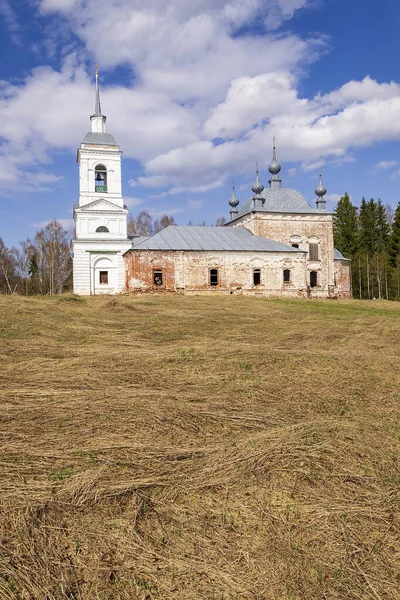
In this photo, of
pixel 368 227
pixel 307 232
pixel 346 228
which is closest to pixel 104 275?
pixel 307 232

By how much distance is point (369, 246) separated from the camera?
48938 millimetres

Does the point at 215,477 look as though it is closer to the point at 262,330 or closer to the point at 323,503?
the point at 323,503

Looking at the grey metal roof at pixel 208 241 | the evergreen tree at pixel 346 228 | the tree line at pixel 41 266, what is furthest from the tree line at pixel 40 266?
the evergreen tree at pixel 346 228

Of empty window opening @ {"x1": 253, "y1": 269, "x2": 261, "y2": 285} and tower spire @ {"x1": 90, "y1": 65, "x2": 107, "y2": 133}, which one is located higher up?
tower spire @ {"x1": 90, "y1": 65, "x2": 107, "y2": 133}

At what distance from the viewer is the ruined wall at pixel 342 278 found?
3394 centimetres

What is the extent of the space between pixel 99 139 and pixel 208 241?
9573 mm

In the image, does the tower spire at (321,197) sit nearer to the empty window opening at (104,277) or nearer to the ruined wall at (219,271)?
the ruined wall at (219,271)

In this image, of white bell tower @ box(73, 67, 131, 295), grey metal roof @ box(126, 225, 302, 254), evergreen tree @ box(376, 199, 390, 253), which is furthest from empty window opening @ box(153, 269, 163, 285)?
evergreen tree @ box(376, 199, 390, 253)

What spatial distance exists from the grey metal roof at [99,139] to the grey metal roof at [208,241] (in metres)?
6.62

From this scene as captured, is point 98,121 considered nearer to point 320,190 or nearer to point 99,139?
point 99,139

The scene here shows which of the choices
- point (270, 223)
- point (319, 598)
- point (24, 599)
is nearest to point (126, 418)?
point (24, 599)

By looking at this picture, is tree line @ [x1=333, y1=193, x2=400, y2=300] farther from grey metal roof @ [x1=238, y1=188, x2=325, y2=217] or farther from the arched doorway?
the arched doorway

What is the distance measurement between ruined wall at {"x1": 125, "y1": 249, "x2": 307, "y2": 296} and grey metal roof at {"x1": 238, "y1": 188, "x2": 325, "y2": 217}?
4.57m

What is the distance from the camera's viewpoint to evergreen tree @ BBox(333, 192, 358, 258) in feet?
156
